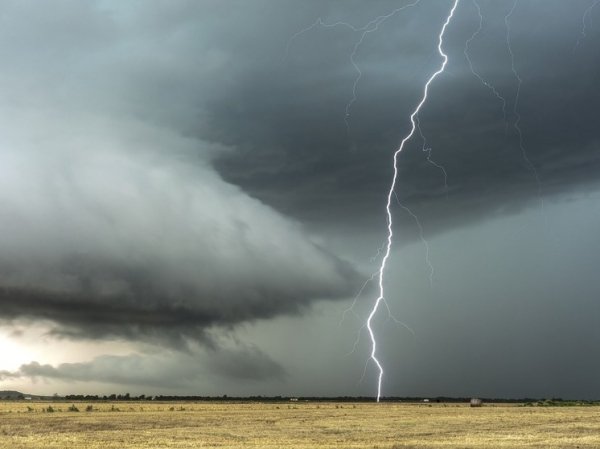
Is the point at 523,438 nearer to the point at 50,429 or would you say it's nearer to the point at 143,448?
the point at 143,448

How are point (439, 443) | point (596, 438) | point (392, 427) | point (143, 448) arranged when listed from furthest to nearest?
point (392, 427) < point (596, 438) < point (439, 443) < point (143, 448)

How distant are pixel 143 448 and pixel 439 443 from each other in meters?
13.7

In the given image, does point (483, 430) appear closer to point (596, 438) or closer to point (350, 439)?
point (596, 438)

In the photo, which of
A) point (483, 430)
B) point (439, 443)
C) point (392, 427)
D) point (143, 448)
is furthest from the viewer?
point (392, 427)

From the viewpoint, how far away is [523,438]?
3256cm

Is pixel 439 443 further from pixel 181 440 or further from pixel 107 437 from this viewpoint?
pixel 107 437

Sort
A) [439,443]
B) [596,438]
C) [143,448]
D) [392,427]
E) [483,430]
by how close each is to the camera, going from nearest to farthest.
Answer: [143,448]
[439,443]
[596,438]
[483,430]
[392,427]

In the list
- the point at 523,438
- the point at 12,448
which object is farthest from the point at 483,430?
the point at 12,448

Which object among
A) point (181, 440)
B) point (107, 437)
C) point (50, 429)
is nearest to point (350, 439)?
point (181, 440)

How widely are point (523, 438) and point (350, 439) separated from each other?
8954 mm

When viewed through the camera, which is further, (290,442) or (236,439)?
(236,439)

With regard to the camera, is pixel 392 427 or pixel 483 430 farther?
pixel 392 427

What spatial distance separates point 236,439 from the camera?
107 ft

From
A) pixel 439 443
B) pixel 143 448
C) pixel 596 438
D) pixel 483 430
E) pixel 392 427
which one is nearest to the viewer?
pixel 143 448
